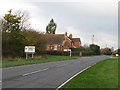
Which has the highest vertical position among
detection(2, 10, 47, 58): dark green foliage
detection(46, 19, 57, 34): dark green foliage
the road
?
detection(46, 19, 57, 34): dark green foliage

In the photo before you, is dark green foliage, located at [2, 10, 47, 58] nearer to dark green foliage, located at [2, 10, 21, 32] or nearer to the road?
dark green foliage, located at [2, 10, 21, 32]

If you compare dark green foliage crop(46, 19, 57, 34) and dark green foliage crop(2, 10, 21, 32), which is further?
dark green foliage crop(46, 19, 57, 34)

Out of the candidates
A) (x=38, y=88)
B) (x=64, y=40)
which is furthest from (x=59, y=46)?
(x=38, y=88)

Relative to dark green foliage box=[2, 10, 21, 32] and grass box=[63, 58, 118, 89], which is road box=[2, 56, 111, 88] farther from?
dark green foliage box=[2, 10, 21, 32]

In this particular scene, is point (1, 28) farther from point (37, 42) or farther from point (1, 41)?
point (37, 42)

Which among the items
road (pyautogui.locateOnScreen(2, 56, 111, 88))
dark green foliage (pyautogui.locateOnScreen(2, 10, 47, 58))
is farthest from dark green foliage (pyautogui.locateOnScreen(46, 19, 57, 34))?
road (pyautogui.locateOnScreen(2, 56, 111, 88))

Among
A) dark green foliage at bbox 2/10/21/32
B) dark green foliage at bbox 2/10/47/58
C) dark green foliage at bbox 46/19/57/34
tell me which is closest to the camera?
dark green foliage at bbox 2/10/47/58

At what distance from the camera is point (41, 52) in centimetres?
4441

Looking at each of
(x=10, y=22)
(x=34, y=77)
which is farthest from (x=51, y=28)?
(x=34, y=77)

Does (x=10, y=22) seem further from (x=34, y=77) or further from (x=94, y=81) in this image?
(x=94, y=81)

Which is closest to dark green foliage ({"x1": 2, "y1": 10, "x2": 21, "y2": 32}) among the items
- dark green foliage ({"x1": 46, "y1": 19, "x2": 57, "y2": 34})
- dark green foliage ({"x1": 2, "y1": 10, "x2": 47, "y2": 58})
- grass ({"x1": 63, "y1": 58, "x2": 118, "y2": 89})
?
dark green foliage ({"x1": 2, "y1": 10, "x2": 47, "y2": 58})

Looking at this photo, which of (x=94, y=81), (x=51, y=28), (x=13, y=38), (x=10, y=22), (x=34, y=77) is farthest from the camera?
(x=51, y=28)

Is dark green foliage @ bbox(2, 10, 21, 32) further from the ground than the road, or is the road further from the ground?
dark green foliage @ bbox(2, 10, 21, 32)

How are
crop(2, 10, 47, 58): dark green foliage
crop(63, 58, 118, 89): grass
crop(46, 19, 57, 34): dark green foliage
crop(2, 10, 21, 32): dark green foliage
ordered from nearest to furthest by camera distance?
crop(63, 58, 118, 89): grass → crop(2, 10, 47, 58): dark green foliage → crop(2, 10, 21, 32): dark green foliage → crop(46, 19, 57, 34): dark green foliage
